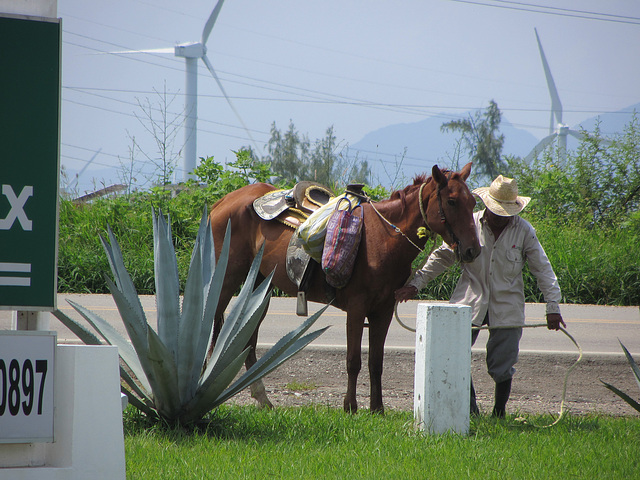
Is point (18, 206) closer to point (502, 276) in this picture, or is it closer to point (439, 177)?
point (439, 177)

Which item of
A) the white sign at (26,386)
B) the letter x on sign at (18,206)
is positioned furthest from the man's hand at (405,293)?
the letter x on sign at (18,206)

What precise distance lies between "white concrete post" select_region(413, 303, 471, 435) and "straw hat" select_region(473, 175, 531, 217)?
984mm

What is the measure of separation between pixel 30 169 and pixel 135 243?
1087 centimetres

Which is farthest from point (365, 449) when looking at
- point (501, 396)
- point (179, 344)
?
point (501, 396)

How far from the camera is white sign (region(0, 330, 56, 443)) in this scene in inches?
96.5

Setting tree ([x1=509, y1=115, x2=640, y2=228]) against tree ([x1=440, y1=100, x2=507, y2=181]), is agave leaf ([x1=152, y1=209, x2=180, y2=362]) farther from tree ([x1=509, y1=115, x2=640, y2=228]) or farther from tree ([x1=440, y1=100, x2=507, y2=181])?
tree ([x1=440, y1=100, x2=507, y2=181])

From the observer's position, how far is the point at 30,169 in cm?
254

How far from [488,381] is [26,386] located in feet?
17.8

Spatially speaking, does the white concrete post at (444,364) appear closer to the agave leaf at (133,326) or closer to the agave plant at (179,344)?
the agave plant at (179,344)

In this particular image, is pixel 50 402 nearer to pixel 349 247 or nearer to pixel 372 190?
pixel 349 247

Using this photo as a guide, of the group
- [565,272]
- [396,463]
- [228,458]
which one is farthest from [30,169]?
[565,272]

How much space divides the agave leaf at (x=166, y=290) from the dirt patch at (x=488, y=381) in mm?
2034

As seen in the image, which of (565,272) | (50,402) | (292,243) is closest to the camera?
(50,402)

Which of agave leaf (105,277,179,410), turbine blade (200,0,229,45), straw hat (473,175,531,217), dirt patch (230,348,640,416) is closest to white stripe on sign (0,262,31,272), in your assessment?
agave leaf (105,277,179,410)
